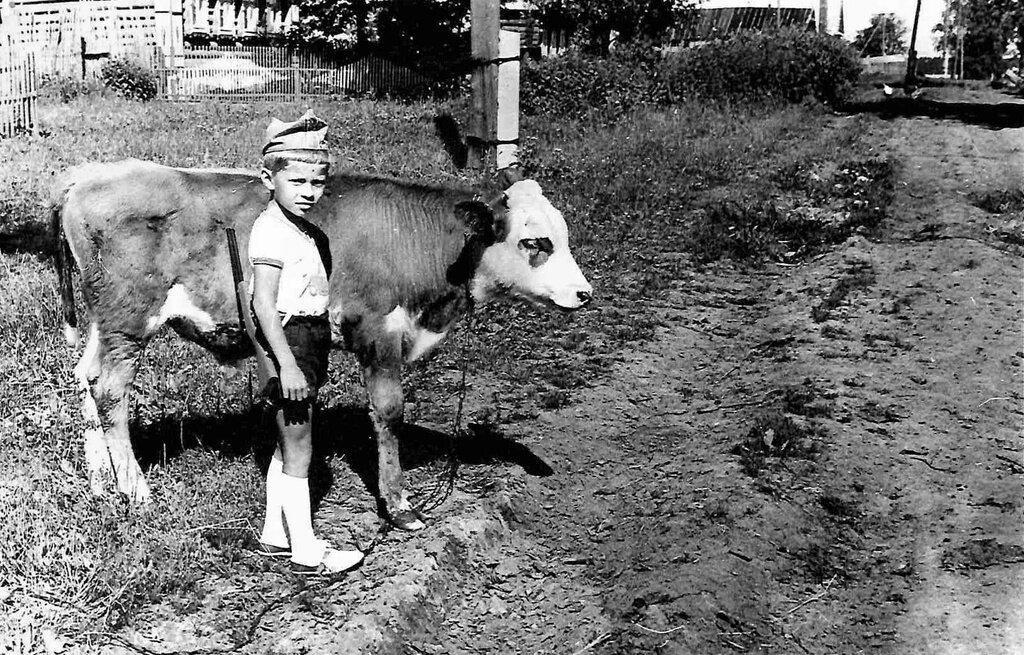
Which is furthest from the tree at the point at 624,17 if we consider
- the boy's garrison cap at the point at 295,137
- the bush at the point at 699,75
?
the boy's garrison cap at the point at 295,137

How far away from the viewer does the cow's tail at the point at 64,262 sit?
5102 mm

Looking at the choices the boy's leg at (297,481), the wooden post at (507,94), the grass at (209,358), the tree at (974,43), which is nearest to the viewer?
the boy's leg at (297,481)

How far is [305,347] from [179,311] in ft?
3.14

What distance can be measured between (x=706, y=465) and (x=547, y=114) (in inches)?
480

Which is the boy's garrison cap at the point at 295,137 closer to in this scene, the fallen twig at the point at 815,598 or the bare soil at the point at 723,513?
the bare soil at the point at 723,513

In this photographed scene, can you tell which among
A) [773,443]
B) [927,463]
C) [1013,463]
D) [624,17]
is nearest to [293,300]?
[773,443]

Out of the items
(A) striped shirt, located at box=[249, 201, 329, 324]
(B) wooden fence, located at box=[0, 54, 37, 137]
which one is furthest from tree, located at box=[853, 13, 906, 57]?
(A) striped shirt, located at box=[249, 201, 329, 324]

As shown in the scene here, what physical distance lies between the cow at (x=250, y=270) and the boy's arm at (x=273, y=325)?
76cm

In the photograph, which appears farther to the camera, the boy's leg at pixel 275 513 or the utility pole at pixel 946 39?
the utility pole at pixel 946 39

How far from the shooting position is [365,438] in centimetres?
641

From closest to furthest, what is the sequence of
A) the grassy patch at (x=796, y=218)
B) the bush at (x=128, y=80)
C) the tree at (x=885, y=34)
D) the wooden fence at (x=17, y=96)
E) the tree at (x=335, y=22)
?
the grassy patch at (x=796, y=218), the wooden fence at (x=17, y=96), the bush at (x=128, y=80), the tree at (x=335, y=22), the tree at (x=885, y=34)

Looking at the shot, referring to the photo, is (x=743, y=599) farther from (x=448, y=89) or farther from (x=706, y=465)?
(x=448, y=89)

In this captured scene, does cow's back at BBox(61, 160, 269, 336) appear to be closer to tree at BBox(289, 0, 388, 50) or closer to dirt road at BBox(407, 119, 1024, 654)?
dirt road at BBox(407, 119, 1024, 654)

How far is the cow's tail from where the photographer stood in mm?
5102
